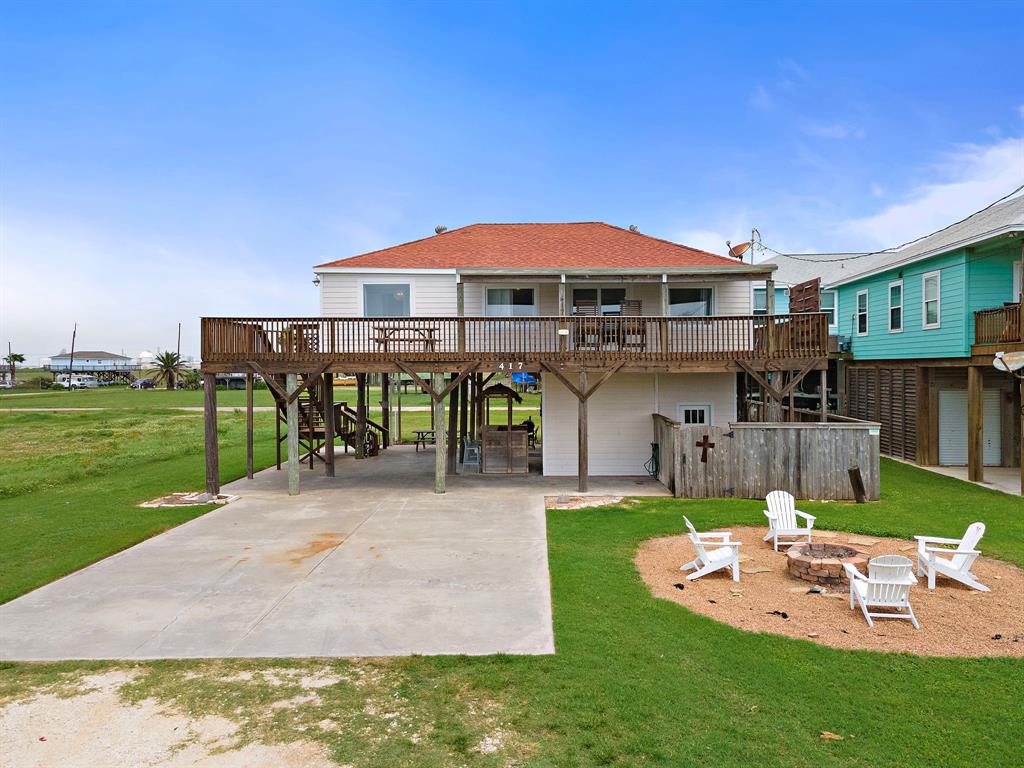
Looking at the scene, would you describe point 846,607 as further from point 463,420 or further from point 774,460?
point 463,420

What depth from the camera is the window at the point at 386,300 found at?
57.6 ft

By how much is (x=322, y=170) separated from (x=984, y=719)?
119 ft

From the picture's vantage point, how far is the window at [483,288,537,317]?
58.7 ft

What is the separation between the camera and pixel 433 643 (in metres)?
6.31

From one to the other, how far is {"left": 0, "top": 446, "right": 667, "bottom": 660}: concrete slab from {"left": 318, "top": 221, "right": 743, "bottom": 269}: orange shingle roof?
294 inches

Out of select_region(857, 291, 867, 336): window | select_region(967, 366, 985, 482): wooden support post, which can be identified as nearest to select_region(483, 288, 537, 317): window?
select_region(967, 366, 985, 482): wooden support post

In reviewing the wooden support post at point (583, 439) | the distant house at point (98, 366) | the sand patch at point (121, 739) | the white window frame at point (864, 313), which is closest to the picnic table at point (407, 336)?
the wooden support post at point (583, 439)

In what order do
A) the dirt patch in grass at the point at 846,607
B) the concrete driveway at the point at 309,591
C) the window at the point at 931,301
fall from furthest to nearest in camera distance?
the window at the point at 931,301 → the concrete driveway at the point at 309,591 → the dirt patch in grass at the point at 846,607

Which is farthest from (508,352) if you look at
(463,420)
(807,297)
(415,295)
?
(807,297)

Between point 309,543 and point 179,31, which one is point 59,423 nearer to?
point 179,31

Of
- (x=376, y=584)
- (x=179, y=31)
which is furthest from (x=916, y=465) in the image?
(x=179, y=31)

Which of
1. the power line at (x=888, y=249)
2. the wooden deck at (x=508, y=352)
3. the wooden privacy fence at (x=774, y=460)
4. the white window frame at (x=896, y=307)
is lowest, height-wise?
the wooden privacy fence at (x=774, y=460)

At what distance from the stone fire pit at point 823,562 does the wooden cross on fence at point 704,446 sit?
5.08 meters

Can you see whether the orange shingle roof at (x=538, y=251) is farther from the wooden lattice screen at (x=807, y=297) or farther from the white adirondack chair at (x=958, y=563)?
the white adirondack chair at (x=958, y=563)
